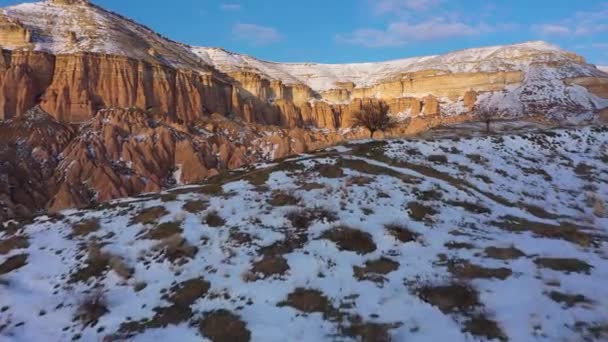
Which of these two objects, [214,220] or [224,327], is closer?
[224,327]

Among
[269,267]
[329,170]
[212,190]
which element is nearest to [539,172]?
[329,170]

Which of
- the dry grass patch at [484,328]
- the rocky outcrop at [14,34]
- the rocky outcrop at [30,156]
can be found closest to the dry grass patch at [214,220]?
the dry grass patch at [484,328]

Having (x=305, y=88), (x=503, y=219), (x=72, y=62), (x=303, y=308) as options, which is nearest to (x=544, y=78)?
(x=305, y=88)

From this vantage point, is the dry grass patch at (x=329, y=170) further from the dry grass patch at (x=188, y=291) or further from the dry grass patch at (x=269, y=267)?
the dry grass patch at (x=188, y=291)

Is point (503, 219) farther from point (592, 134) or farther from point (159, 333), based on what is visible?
point (592, 134)

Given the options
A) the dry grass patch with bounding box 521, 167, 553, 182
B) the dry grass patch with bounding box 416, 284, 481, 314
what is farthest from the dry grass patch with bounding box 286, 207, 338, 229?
the dry grass patch with bounding box 521, 167, 553, 182

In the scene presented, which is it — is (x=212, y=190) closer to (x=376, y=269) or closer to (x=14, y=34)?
(x=376, y=269)

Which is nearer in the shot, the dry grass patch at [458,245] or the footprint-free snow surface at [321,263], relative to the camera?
the footprint-free snow surface at [321,263]
